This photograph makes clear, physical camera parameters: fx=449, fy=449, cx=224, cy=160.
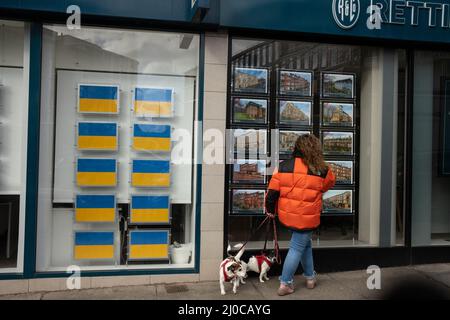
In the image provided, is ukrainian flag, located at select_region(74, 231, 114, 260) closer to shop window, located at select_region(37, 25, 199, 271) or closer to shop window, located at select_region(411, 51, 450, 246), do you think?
shop window, located at select_region(37, 25, 199, 271)

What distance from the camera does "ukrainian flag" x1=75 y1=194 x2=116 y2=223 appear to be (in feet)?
18.0

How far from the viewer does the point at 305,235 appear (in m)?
4.91


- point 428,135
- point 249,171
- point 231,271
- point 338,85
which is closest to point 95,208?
point 231,271

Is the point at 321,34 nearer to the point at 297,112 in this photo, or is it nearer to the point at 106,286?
the point at 297,112

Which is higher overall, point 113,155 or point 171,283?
point 113,155

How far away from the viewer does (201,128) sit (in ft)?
18.1

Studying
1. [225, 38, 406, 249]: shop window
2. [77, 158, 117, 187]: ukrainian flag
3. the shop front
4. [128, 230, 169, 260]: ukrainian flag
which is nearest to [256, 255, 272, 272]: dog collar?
the shop front

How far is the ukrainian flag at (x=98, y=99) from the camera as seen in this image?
5488 mm

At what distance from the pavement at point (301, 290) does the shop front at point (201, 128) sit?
7.6 inches

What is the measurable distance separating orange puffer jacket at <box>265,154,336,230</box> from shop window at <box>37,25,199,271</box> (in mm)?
1225

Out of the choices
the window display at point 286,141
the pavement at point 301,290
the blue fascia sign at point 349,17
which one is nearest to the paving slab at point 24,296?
the pavement at point 301,290
